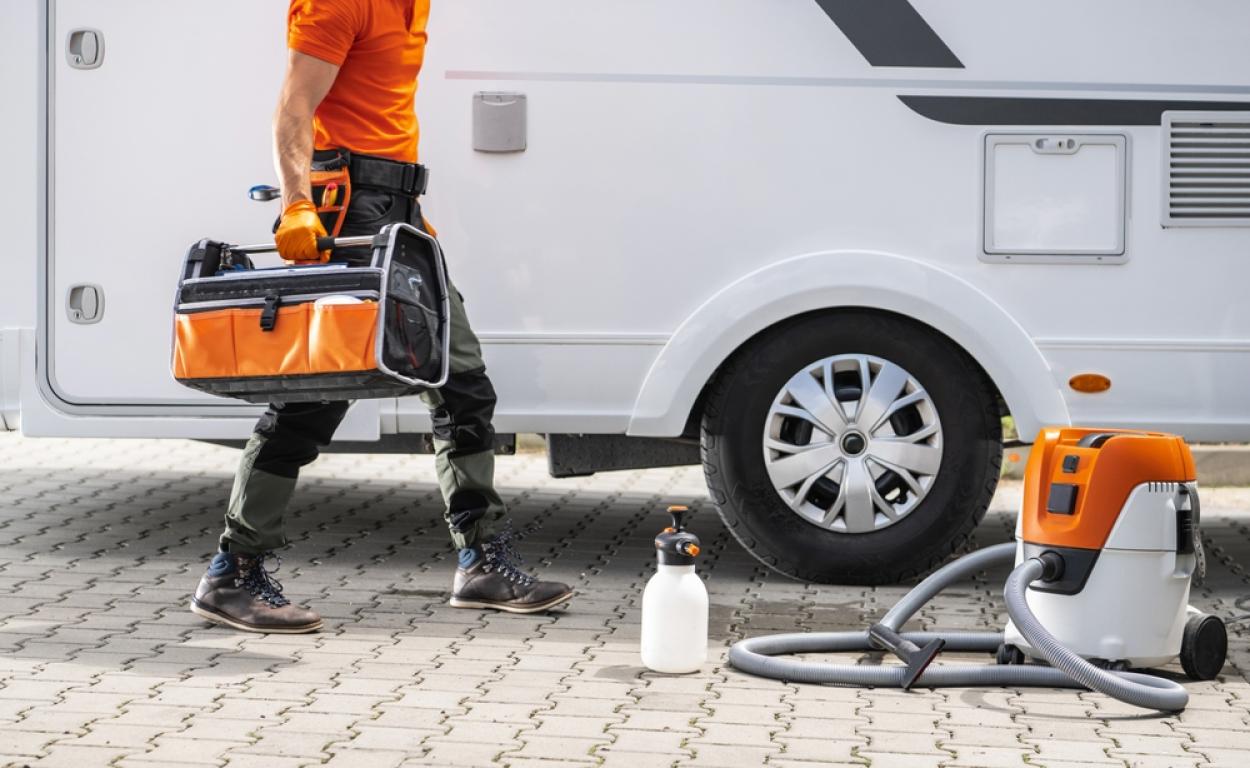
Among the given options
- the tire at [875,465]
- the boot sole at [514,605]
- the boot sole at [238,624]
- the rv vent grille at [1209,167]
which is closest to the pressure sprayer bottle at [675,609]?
the boot sole at [514,605]

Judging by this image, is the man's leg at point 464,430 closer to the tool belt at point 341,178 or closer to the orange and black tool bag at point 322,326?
the orange and black tool bag at point 322,326

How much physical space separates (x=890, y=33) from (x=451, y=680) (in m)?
2.53

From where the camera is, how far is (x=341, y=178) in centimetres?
454

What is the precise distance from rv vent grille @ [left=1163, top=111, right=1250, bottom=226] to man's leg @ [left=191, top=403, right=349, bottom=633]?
2.73m

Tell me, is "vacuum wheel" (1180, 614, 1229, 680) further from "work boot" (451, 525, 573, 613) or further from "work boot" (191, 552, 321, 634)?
"work boot" (191, 552, 321, 634)

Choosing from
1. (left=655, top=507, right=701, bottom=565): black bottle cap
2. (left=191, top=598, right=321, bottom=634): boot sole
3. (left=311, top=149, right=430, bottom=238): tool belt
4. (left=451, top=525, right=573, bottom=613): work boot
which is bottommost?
(left=191, top=598, right=321, bottom=634): boot sole

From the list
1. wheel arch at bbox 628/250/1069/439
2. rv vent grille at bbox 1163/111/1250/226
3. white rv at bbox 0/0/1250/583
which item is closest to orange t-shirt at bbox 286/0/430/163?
white rv at bbox 0/0/1250/583

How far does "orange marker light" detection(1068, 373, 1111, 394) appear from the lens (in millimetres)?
5281

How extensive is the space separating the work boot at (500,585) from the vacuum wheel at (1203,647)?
177 centimetres

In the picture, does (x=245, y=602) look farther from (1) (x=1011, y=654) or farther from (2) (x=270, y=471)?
(1) (x=1011, y=654)

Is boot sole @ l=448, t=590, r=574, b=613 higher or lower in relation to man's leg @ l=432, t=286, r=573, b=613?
lower

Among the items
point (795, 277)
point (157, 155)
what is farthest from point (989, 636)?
point (157, 155)

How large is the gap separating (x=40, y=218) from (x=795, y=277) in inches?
97.3

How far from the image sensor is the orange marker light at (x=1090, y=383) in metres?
→ 5.28
